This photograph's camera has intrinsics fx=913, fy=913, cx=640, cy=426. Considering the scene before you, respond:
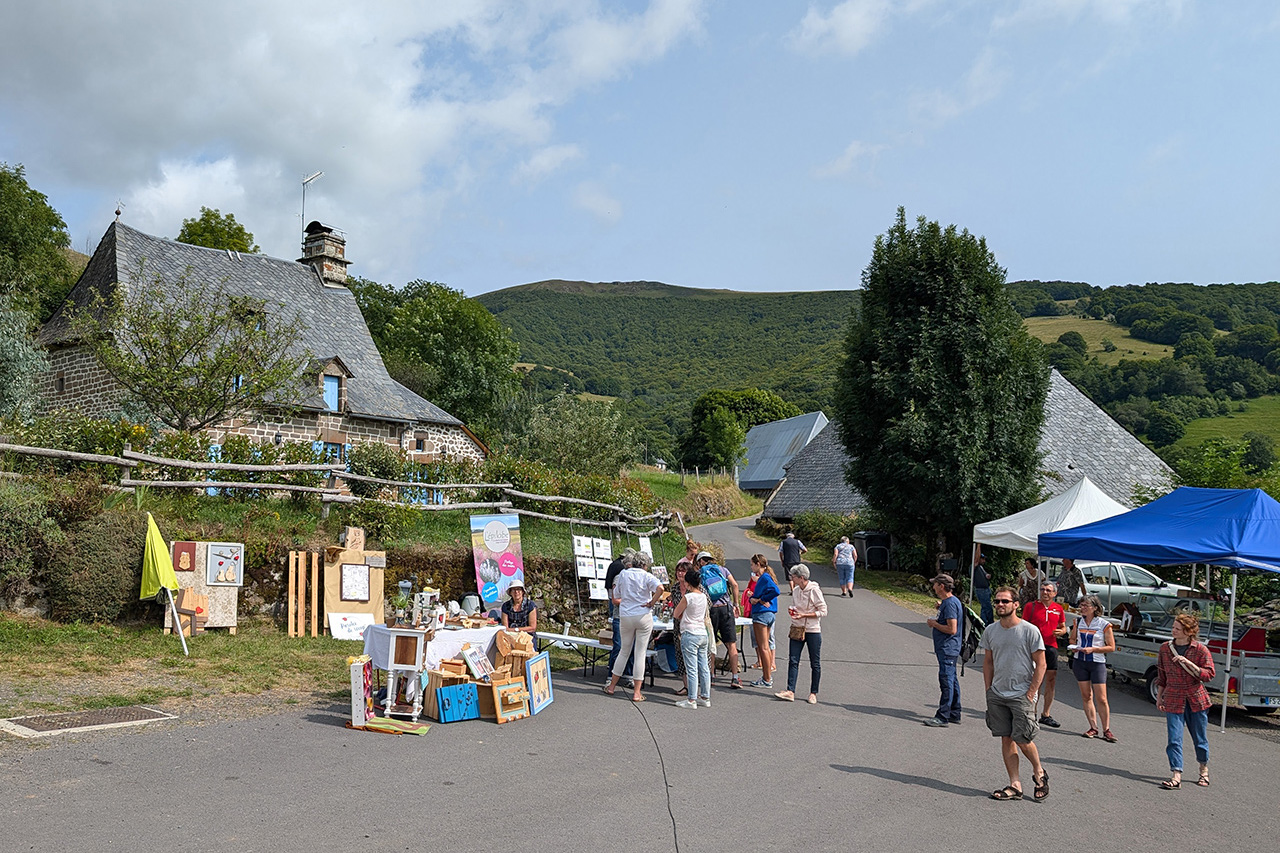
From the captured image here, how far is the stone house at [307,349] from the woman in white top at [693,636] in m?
14.2

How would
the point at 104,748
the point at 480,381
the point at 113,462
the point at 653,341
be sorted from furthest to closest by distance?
the point at 653,341 → the point at 480,381 → the point at 113,462 → the point at 104,748

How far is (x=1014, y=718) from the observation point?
7.52 metres

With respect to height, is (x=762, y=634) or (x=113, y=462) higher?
(x=113, y=462)

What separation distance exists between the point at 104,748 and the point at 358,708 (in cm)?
211

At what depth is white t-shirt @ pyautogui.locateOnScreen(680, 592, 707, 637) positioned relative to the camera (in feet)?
35.0

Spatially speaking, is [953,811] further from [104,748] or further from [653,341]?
[653,341]

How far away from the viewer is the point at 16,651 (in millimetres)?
10414

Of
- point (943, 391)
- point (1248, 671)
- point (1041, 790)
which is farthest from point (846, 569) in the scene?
point (1041, 790)

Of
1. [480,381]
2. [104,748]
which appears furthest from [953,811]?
[480,381]

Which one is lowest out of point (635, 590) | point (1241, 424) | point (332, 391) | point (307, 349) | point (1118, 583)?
point (1118, 583)

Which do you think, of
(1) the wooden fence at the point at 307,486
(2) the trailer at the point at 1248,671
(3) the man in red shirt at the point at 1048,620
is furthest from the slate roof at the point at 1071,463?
(3) the man in red shirt at the point at 1048,620

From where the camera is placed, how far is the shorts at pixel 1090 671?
411 inches

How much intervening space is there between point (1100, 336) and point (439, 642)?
94192 millimetres

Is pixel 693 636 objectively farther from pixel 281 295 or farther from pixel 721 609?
pixel 281 295
